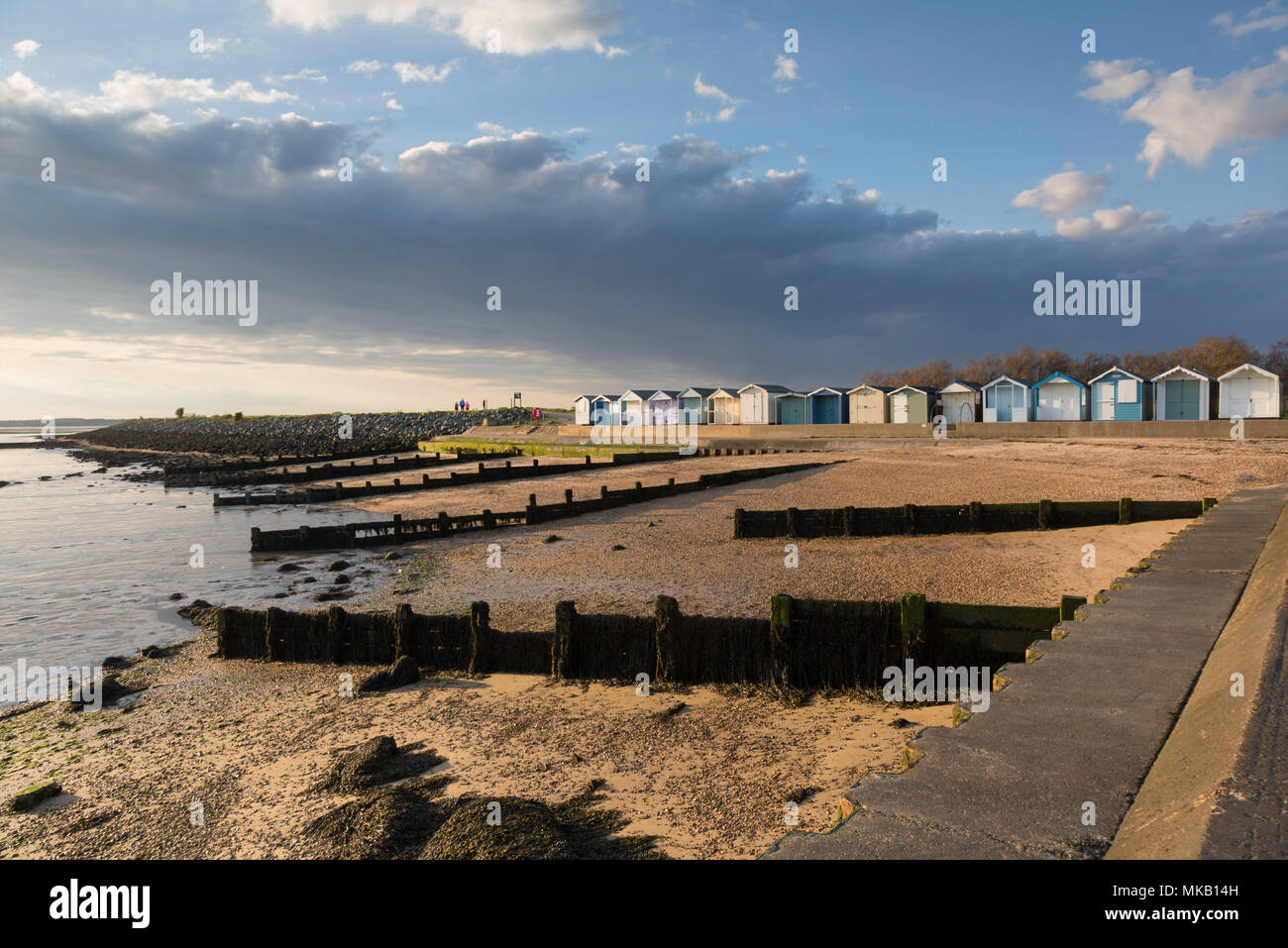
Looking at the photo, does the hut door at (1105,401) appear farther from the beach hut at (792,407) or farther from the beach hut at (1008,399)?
the beach hut at (792,407)

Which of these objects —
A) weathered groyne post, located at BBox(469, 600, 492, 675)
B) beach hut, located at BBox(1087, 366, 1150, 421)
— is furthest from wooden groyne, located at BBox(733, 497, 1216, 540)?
beach hut, located at BBox(1087, 366, 1150, 421)

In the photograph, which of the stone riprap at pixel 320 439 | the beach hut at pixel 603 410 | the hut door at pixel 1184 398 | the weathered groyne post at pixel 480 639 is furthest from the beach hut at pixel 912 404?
the weathered groyne post at pixel 480 639

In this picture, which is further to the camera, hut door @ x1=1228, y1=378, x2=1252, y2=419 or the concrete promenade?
hut door @ x1=1228, y1=378, x2=1252, y2=419

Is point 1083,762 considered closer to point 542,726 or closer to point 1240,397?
point 542,726

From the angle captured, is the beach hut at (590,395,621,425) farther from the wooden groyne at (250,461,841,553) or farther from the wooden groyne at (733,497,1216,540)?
the wooden groyne at (733,497,1216,540)

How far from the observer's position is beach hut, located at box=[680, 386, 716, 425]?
72625 millimetres

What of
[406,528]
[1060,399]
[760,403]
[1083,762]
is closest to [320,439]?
[760,403]

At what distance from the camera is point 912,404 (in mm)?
61062

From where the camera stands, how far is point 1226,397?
46.2 meters

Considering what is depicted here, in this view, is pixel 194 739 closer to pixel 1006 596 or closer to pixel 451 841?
pixel 451 841

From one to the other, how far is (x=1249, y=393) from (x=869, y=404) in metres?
26.1

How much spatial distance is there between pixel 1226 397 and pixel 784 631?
172 feet

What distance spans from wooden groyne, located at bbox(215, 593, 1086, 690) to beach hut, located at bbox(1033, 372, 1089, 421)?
51445 mm

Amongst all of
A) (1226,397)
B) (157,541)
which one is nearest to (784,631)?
(157,541)
